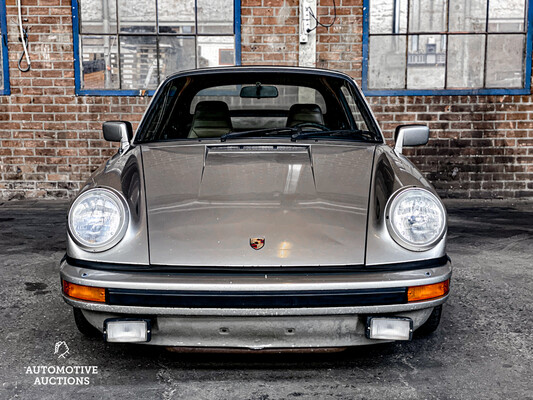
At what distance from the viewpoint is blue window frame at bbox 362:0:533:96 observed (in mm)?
7113

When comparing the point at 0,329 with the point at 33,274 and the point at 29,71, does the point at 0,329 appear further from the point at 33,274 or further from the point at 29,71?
the point at 29,71

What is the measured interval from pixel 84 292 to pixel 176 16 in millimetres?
5498

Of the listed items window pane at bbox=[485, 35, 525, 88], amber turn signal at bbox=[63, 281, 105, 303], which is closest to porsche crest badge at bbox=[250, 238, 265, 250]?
amber turn signal at bbox=[63, 281, 105, 303]

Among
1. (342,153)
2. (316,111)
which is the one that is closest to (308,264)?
(342,153)

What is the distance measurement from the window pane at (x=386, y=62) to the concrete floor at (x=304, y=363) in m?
3.86

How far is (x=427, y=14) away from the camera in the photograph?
712cm

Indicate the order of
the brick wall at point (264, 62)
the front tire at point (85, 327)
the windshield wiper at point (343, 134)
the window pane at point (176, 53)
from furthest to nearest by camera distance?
the window pane at point (176, 53) < the brick wall at point (264, 62) < the windshield wiper at point (343, 134) < the front tire at point (85, 327)

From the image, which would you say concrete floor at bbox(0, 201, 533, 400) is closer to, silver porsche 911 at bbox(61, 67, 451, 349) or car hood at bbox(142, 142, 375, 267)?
silver porsche 911 at bbox(61, 67, 451, 349)

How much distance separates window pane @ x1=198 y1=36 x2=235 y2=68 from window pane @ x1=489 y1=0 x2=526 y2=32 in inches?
122

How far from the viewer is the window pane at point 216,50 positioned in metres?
7.17

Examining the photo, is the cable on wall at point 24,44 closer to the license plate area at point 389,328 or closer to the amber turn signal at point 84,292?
the amber turn signal at point 84,292

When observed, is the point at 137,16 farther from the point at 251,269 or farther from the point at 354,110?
the point at 251,269

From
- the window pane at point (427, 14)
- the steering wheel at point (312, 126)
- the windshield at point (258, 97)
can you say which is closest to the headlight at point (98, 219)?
the windshield at point (258, 97)

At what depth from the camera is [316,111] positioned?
3660mm
